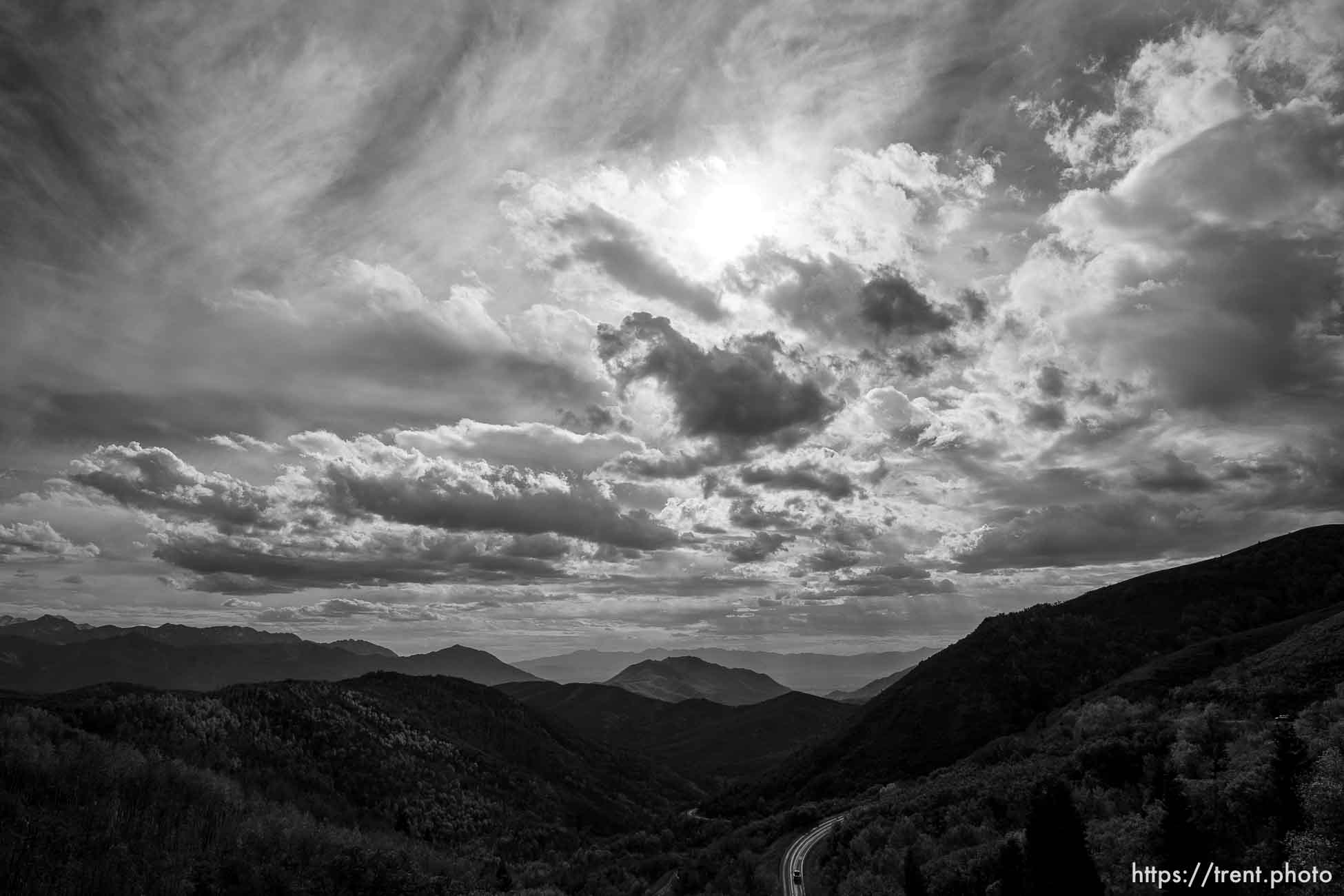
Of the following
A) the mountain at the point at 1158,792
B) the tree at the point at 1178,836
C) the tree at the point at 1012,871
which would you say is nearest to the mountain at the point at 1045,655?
the mountain at the point at 1158,792

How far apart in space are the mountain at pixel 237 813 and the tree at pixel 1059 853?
6054 cm

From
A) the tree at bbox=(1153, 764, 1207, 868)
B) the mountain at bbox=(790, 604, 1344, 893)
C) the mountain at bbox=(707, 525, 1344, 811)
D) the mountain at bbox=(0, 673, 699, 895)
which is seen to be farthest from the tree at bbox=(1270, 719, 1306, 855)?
the mountain at bbox=(707, 525, 1344, 811)

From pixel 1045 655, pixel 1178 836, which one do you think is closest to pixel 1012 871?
pixel 1178 836

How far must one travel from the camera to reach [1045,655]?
16138cm

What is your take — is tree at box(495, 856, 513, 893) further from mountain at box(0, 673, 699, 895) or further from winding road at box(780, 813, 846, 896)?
winding road at box(780, 813, 846, 896)

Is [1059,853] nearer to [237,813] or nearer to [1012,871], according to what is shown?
[1012,871]

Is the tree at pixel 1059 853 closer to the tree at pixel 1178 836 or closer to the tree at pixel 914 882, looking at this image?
the tree at pixel 1178 836

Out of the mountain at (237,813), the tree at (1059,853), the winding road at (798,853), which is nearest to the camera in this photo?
the tree at (1059,853)

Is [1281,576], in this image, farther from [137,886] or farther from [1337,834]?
[137,886]

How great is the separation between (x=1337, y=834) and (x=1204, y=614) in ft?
553

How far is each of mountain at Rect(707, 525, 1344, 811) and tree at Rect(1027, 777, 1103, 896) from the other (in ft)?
340

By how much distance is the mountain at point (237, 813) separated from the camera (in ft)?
221

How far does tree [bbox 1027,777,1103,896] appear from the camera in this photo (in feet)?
110

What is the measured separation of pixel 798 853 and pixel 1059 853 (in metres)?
46.2
